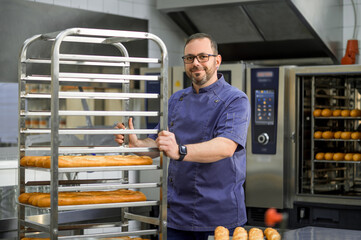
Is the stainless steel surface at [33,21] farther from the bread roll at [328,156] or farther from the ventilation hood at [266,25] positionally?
the bread roll at [328,156]

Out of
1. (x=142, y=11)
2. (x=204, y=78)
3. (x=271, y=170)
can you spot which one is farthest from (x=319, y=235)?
(x=142, y=11)

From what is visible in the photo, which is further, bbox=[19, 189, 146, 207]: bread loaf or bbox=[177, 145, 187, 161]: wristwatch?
bbox=[177, 145, 187, 161]: wristwatch

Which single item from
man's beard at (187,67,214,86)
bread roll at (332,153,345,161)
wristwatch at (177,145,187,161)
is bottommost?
bread roll at (332,153,345,161)

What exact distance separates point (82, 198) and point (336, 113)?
3.75 metres

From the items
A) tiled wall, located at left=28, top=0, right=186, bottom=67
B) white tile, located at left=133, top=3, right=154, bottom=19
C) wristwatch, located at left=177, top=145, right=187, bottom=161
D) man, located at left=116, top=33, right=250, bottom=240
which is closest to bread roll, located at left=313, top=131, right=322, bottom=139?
tiled wall, located at left=28, top=0, right=186, bottom=67

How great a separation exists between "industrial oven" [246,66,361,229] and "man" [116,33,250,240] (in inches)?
99.5

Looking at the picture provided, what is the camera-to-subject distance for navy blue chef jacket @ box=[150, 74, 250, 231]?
264cm

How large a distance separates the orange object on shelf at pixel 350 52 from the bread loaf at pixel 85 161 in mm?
3869

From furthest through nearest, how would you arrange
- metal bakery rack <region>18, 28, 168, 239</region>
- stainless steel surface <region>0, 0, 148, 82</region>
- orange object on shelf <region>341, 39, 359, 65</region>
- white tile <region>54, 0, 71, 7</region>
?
orange object on shelf <region>341, 39, 359, 65</region> → white tile <region>54, 0, 71, 7</region> → stainless steel surface <region>0, 0, 148, 82</region> → metal bakery rack <region>18, 28, 168, 239</region>

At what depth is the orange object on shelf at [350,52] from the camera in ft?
18.5

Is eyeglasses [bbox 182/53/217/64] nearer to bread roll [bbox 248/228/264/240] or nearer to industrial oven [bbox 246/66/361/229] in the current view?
bread roll [bbox 248/228/264/240]

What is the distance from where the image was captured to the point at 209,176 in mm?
2639

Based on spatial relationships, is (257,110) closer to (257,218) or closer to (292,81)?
(292,81)

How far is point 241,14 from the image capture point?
233 inches
